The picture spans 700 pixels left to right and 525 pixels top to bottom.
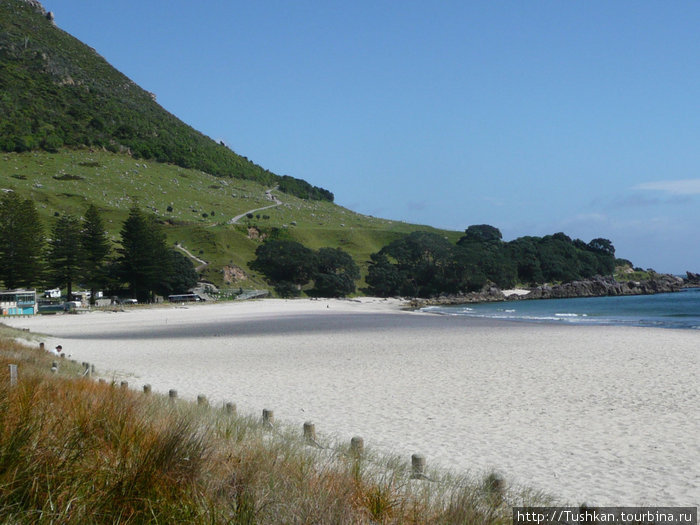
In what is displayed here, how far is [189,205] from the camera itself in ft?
325

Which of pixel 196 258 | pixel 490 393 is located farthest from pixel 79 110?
pixel 490 393

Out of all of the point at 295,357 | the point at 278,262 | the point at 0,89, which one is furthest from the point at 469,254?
the point at 0,89

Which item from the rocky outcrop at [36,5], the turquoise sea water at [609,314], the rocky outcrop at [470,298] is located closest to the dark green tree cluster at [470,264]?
the rocky outcrop at [470,298]

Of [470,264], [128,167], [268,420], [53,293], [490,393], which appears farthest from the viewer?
[128,167]

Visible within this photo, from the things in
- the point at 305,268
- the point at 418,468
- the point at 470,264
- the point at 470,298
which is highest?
the point at 470,264

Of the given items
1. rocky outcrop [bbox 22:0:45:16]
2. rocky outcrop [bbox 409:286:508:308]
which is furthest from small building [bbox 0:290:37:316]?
rocky outcrop [bbox 22:0:45:16]

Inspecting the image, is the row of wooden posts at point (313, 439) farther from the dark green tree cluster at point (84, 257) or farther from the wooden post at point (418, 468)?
the dark green tree cluster at point (84, 257)

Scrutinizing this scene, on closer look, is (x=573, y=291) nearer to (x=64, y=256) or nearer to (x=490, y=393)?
(x=64, y=256)

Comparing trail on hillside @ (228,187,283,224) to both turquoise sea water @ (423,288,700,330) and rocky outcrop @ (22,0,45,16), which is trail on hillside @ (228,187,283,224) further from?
rocky outcrop @ (22,0,45,16)

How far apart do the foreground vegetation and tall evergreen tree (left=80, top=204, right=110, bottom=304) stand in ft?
176

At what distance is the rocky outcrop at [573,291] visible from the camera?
7569cm

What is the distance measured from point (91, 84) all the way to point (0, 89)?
2569 cm

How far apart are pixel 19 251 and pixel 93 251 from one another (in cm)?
675

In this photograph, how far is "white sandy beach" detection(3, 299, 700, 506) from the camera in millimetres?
6836
